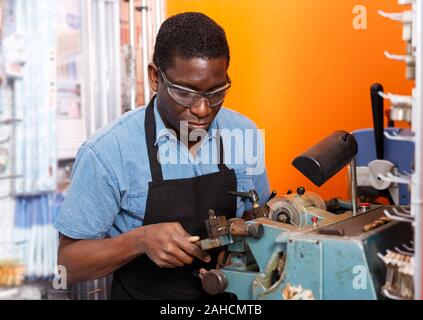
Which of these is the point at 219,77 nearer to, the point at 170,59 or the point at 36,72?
the point at 170,59

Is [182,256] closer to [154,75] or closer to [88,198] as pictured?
[88,198]

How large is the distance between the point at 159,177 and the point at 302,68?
155 centimetres

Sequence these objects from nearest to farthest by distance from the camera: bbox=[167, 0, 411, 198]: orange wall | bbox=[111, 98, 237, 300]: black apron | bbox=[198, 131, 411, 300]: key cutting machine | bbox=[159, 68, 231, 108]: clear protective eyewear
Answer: bbox=[198, 131, 411, 300]: key cutting machine < bbox=[159, 68, 231, 108]: clear protective eyewear < bbox=[111, 98, 237, 300]: black apron < bbox=[167, 0, 411, 198]: orange wall

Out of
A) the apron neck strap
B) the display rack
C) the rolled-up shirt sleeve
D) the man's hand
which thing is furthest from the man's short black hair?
the display rack

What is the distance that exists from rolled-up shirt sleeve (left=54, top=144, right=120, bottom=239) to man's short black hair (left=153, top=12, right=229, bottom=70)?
0.37 metres

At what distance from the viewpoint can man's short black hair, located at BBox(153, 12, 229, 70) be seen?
1737 mm

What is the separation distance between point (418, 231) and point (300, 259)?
0.93 ft

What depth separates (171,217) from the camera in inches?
73.3

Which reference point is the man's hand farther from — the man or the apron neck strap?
the apron neck strap

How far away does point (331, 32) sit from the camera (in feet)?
9.98

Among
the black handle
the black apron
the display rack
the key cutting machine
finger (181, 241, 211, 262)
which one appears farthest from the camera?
the black handle

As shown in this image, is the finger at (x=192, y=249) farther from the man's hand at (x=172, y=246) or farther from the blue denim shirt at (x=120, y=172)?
the blue denim shirt at (x=120, y=172)

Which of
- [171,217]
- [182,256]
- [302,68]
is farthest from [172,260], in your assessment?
[302,68]

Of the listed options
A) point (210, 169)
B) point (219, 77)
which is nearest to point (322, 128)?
point (210, 169)
